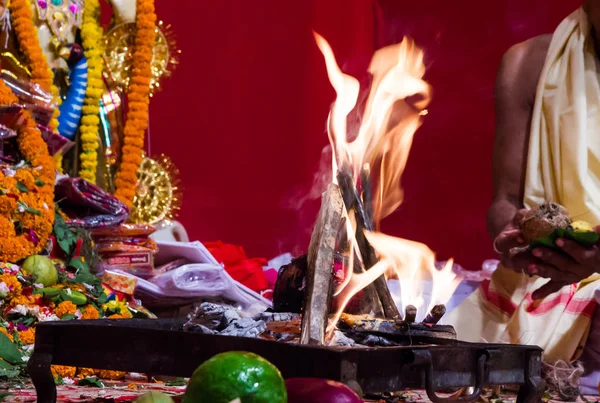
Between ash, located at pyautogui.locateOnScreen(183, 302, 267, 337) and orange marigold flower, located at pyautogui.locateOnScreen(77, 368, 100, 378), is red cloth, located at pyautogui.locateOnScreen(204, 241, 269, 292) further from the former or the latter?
ash, located at pyautogui.locateOnScreen(183, 302, 267, 337)

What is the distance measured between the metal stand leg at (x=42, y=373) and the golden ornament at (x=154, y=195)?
280 centimetres

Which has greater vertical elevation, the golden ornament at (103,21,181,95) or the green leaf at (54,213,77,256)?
the golden ornament at (103,21,181,95)

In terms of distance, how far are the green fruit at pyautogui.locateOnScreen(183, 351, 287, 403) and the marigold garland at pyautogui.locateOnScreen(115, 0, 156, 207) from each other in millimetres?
3113

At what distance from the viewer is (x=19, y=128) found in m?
3.41

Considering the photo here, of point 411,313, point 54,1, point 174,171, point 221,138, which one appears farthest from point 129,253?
point 411,313

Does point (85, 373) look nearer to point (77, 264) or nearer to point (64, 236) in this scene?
point (77, 264)

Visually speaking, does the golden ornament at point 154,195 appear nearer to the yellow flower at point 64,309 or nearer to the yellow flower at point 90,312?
the yellow flower at point 90,312

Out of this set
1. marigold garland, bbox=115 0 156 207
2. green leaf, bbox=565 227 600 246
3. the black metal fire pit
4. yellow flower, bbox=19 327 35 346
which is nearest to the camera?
the black metal fire pit

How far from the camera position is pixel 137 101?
4.49 metres

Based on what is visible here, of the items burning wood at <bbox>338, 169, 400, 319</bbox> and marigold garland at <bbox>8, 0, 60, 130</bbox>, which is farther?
marigold garland at <bbox>8, 0, 60, 130</bbox>

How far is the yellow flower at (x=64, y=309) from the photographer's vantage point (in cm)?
304

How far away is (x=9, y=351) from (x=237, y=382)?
1.51m

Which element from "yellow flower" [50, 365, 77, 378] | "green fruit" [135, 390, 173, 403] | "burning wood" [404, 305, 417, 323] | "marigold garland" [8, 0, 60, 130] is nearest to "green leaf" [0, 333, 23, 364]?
"yellow flower" [50, 365, 77, 378]

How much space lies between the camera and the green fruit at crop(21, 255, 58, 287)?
3.07 meters
